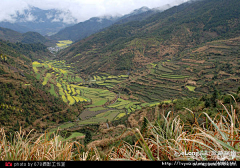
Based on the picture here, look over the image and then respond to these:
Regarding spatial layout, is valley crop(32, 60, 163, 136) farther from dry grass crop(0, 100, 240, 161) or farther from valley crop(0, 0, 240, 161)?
dry grass crop(0, 100, 240, 161)

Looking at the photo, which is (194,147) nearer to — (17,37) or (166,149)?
(166,149)

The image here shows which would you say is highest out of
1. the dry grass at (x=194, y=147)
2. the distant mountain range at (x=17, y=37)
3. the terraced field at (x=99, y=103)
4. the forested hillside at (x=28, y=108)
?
the distant mountain range at (x=17, y=37)

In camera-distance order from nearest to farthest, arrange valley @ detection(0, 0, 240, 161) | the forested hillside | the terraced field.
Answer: valley @ detection(0, 0, 240, 161), the forested hillside, the terraced field

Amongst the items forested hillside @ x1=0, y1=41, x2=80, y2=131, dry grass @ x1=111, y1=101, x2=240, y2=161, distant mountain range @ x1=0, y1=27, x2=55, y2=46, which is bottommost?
forested hillside @ x1=0, y1=41, x2=80, y2=131

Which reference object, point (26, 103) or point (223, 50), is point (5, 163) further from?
point (223, 50)

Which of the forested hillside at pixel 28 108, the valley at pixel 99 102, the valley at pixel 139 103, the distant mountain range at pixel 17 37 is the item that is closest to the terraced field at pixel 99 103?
the valley at pixel 99 102

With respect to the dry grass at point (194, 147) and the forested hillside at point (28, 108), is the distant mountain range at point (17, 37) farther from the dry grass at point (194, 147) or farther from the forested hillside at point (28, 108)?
the dry grass at point (194, 147)

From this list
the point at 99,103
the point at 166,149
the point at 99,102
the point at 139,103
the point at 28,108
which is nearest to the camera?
the point at 166,149

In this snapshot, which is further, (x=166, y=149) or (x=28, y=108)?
(x=28, y=108)

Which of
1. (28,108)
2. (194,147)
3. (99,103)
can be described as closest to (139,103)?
(99,103)

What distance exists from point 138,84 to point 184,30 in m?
62.3

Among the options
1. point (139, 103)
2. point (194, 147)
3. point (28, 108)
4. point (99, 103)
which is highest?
point (194, 147)

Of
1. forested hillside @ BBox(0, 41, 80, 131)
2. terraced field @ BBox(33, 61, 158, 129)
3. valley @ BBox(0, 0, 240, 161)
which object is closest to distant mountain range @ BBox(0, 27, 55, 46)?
valley @ BBox(0, 0, 240, 161)

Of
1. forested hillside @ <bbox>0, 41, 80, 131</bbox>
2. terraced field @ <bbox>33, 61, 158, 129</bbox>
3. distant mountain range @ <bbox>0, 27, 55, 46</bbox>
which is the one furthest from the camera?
distant mountain range @ <bbox>0, 27, 55, 46</bbox>
